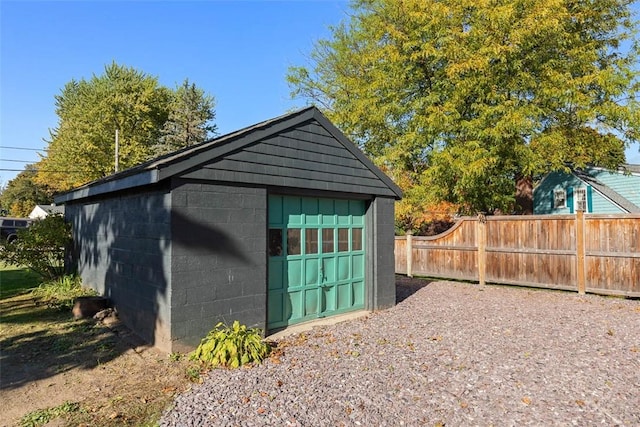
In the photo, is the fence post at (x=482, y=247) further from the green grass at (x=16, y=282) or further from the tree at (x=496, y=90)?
the green grass at (x=16, y=282)

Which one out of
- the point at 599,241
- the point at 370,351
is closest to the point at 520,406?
the point at 370,351

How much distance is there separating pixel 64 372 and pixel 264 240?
2865mm

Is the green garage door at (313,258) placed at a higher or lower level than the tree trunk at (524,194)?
lower

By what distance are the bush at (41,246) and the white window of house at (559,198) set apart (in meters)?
22.3

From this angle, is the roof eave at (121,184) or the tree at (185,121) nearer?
the roof eave at (121,184)

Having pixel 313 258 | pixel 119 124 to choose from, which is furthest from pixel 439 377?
pixel 119 124

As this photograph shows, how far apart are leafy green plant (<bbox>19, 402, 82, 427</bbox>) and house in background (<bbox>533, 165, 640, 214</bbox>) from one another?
1994 cm

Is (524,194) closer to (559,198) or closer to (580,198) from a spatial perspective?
(580,198)

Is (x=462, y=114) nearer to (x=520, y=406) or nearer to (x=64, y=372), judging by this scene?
(x=520, y=406)

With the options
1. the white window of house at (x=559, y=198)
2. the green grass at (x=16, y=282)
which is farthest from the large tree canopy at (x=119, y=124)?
the white window of house at (x=559, y=198)

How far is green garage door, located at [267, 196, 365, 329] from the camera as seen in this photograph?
614cm

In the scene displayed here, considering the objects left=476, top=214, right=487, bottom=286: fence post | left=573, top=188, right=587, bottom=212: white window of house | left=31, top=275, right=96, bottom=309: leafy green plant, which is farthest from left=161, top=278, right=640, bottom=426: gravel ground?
left=573, top=188, right=587, bottom=212: white window of house

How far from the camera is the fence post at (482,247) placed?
10.7 meters

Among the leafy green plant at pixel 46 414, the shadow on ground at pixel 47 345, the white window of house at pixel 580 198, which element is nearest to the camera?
the leafy green plant at pixel 46 414
